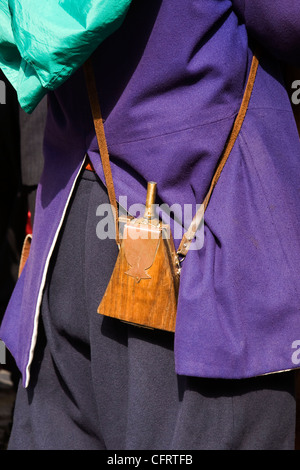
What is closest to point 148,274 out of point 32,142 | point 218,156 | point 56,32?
point 218,156


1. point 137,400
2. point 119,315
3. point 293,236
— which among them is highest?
point 293,236

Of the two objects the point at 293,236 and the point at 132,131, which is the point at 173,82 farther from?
the point at 293,236

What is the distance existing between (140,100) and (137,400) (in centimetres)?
55

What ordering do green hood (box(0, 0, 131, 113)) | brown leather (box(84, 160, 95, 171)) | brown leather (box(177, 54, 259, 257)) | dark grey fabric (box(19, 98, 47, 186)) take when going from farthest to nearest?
1. dark grey fabric (box(19, 98, 47, 186))
2. brown leather (box(84, 160, 95, 171))
3. brown leather (box(177, 54, 259, 257))
4. green hood (box(0, 0, 131, 113))

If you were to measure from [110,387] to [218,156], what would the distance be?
1.66 ft

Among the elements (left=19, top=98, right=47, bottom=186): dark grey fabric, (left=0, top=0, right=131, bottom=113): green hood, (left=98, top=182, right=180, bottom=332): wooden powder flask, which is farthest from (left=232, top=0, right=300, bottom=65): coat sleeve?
(left=19, top=98, right=47, bottom=186): dark grey fabric

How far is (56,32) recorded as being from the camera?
1004 mm

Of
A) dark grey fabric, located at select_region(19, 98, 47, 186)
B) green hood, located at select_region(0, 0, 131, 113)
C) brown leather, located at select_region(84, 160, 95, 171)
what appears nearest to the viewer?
green hood, located at select_region(0, 0, 131, 113)

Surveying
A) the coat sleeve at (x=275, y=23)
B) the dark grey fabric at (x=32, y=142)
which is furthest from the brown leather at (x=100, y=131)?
the dark grey fabric at (x=32, y=142)

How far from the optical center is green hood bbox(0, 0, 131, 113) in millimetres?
987

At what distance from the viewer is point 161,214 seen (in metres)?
1.13

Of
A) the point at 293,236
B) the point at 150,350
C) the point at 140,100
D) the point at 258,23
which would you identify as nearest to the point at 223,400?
the point at 150,350
